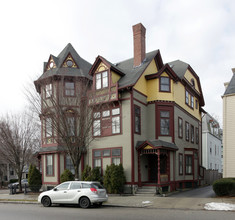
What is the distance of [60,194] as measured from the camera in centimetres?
1566

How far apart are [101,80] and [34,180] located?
10.9 meters

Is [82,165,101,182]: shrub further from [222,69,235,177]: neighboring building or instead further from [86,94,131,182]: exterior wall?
[222,69,235,177]: neighboring building

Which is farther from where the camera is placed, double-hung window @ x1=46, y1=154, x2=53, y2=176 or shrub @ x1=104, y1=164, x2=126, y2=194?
double-hung window @ x1=46, y1=154, x2=53, y2=176

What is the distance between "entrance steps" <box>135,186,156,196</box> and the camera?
20188mm

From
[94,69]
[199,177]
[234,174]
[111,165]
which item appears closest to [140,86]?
[94,69]

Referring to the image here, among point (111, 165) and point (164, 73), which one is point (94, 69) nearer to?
point (164, 73)

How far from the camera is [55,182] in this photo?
77.6ft

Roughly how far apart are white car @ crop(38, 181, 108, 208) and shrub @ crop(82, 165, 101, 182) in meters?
5.61

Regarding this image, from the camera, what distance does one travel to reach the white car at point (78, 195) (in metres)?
14.8

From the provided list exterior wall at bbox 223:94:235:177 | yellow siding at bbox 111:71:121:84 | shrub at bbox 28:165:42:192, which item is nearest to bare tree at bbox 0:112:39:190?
shrub at bbox 28:165:42:192

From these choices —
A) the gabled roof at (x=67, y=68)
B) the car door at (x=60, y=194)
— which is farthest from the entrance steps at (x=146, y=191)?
the gabled roof at (x=67, y=68)

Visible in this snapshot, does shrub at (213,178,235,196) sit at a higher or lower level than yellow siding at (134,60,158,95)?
lower

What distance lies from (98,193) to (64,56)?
14.4 meters

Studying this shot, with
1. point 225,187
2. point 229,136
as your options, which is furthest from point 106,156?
point 229,136
